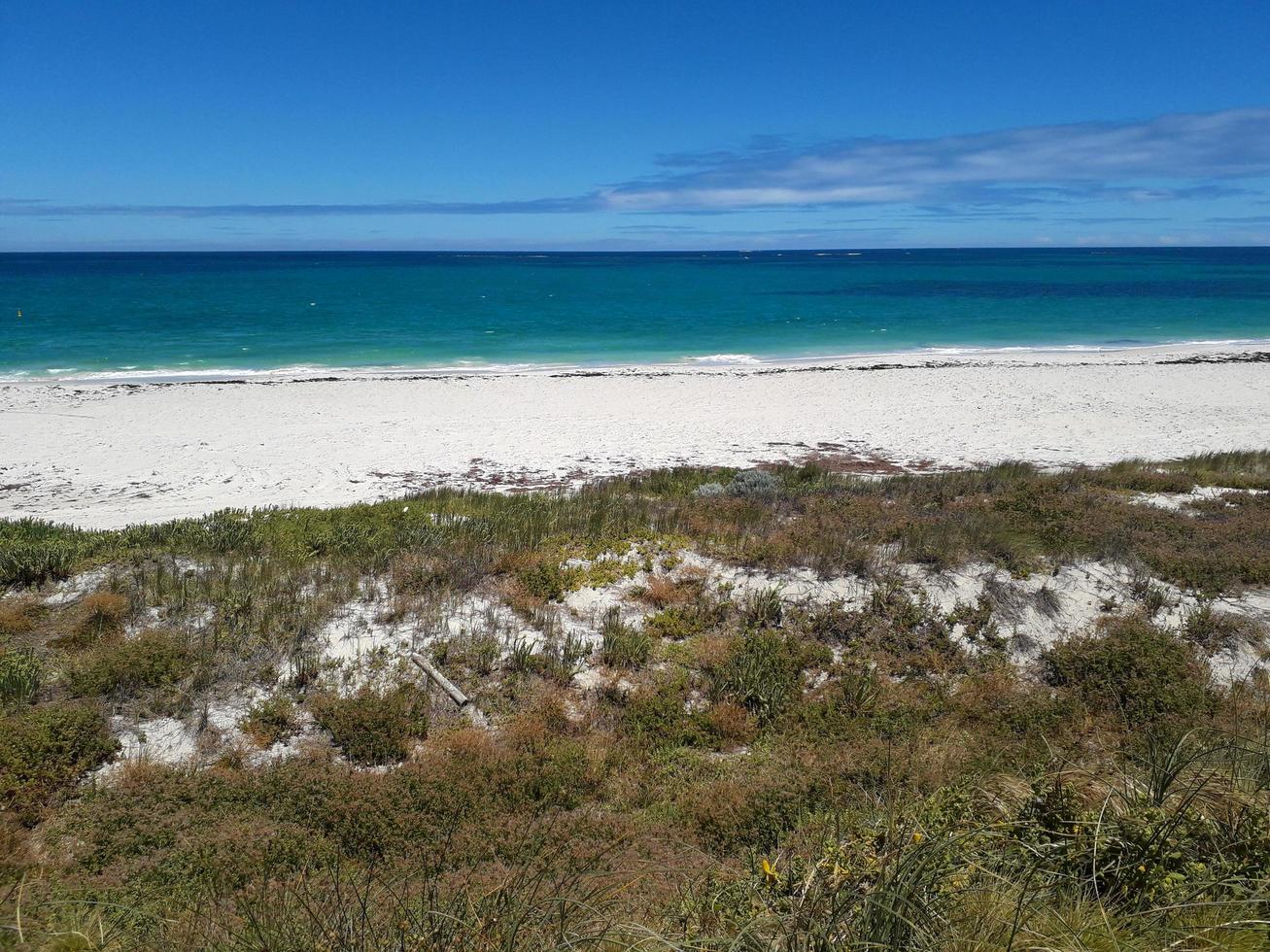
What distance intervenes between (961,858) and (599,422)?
60.6ft

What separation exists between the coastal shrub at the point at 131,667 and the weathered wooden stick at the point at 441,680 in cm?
195

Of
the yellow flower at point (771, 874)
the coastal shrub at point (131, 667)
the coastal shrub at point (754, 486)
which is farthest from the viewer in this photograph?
the coastal shrub at point (754, 486)

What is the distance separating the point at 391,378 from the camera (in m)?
29.3

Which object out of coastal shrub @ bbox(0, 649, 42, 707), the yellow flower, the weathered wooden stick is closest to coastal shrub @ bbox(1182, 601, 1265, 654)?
the yellow flower

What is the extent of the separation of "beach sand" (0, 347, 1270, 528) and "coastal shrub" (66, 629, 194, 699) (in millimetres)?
6668

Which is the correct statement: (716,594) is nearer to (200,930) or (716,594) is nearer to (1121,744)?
(1121,744)

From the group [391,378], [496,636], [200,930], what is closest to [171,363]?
[391,378]

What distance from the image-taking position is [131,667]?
664 centimetres

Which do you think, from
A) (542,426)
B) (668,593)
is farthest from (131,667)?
(542,426)

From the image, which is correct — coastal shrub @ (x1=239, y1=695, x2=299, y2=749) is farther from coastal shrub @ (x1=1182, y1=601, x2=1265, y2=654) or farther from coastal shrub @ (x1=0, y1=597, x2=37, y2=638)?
coastal shrub @ (x1=1182, y1=601, x2=1265, y2=654)

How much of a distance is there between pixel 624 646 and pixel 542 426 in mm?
14413

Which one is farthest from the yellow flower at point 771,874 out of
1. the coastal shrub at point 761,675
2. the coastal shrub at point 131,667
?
the coastal shrub at point 131,667

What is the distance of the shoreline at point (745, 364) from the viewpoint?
29.1 m

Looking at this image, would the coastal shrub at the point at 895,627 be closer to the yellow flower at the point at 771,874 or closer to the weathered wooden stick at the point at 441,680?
the weathered wooden stick at the point at 441,680
